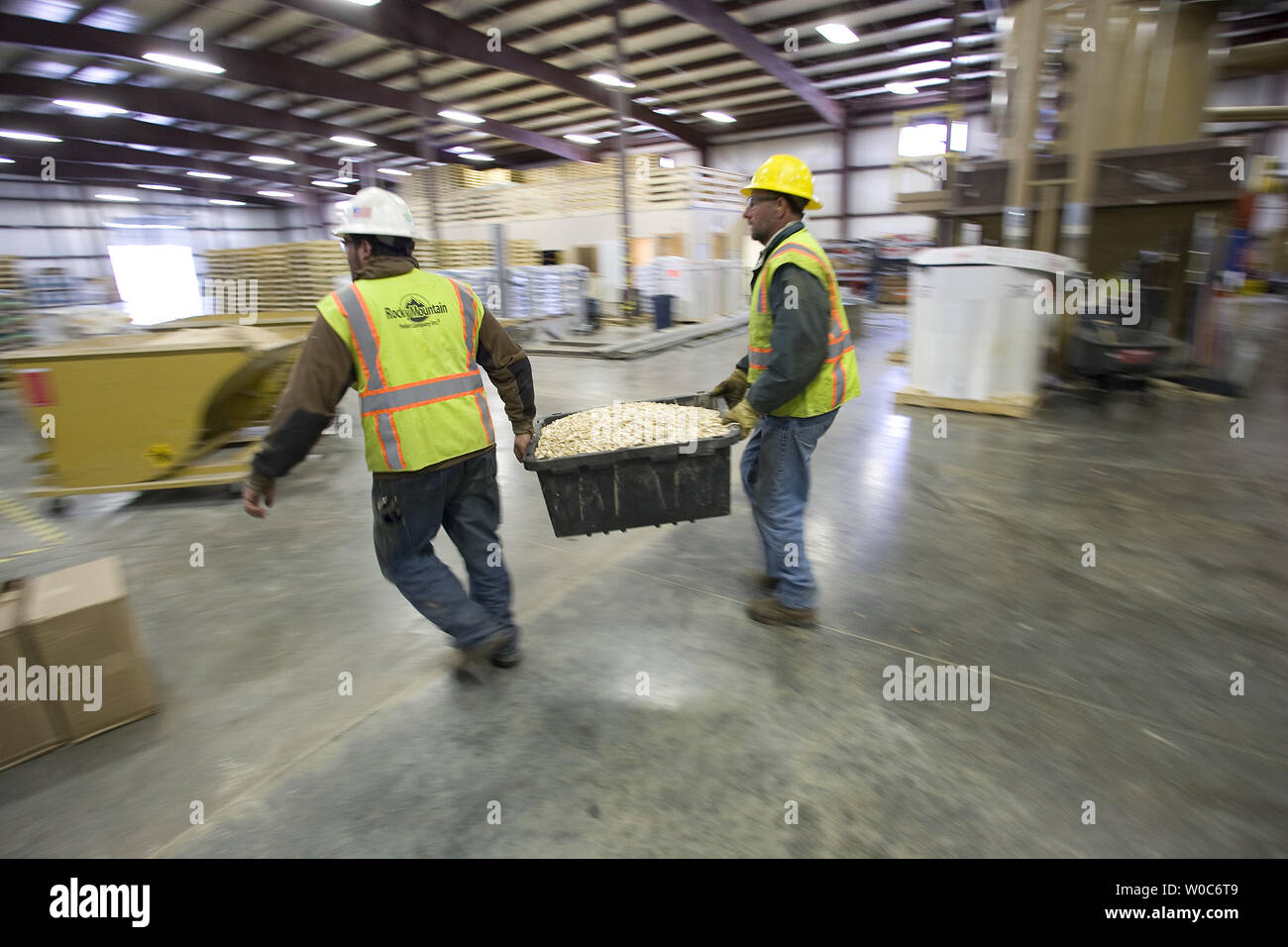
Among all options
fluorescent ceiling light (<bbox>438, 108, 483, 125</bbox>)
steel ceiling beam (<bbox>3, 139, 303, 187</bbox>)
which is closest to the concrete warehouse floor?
fluorescent ceiling light (<bbox>438, 108, 483, 125</bbox>)

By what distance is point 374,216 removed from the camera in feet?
6.84

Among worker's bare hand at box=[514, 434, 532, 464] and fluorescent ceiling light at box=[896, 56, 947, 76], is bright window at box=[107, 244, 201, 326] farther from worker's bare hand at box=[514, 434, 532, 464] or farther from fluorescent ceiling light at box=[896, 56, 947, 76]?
worker's bare hand at box=[514, 434, 532, 464]

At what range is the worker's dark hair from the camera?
2127 mm

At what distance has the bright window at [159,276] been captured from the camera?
24.2m

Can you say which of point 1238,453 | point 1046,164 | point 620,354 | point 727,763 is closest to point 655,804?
point 727,763

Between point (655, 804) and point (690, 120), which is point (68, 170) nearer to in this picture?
point (690, 120)

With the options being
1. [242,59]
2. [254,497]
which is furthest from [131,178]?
[254,497]

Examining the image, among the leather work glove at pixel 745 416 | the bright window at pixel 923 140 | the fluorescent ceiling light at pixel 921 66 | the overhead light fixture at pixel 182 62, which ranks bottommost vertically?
the leather work glove at pixel 745 416

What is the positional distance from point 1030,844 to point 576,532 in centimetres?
172

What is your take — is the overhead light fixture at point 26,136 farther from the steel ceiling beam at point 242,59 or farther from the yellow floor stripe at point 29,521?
the yellow floor stripe at point 29,521

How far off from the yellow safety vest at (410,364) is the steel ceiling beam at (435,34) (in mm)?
11518

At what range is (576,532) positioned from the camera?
2.53 meters

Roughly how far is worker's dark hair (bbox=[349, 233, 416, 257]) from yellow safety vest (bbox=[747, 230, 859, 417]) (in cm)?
127

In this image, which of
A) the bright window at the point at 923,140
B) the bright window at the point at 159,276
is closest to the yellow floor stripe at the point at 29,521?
the bright window at the point at 923,140
